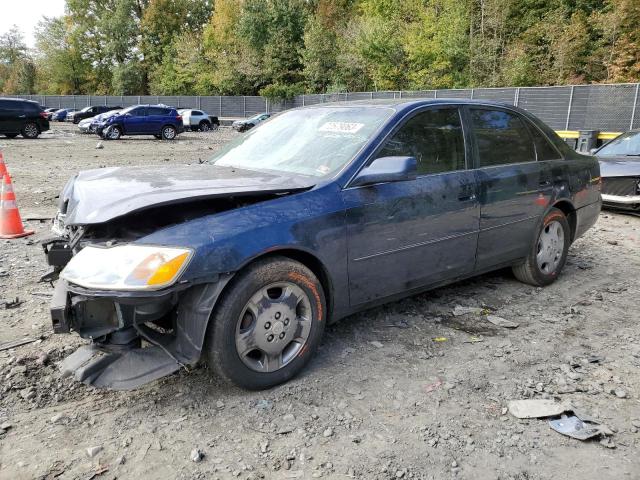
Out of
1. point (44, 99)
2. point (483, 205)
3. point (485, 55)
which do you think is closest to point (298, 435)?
point (483, 205)

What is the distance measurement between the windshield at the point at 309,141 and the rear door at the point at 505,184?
1.01 m

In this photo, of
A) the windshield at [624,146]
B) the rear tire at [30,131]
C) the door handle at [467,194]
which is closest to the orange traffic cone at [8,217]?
the door handle at [467,194]

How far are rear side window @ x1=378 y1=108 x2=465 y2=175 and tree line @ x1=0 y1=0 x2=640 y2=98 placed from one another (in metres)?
30.6

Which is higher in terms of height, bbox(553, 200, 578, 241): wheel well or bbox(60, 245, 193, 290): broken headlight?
bbox(60, 245, 193, 290): broken headlight

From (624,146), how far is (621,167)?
4.00 feet

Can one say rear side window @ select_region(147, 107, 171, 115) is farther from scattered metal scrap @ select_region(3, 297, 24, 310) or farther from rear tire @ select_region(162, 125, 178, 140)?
scattered metal scrap @ select_region(3, 297, 24, 310)

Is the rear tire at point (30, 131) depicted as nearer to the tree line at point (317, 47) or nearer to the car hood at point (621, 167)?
the car hood at point (621, 167)

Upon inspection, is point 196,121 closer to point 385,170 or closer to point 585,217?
point 585,217

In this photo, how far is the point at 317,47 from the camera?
44.7 meters

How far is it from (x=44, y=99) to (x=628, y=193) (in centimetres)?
5948

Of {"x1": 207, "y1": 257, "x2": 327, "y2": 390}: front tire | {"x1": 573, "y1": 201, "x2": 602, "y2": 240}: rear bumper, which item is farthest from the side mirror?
{"x1": 573, "y1": 201, "x2": 602, "y2": 240}: rear bumper

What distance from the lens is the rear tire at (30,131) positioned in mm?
23203

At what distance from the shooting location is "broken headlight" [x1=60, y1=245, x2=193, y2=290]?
2.63m

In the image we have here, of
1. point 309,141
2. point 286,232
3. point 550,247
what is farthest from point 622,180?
point 286,232
